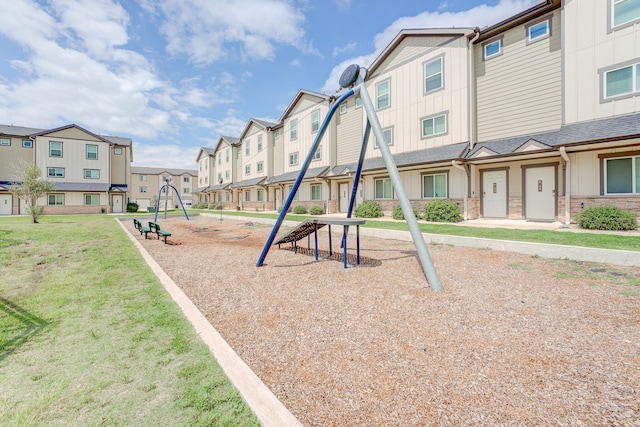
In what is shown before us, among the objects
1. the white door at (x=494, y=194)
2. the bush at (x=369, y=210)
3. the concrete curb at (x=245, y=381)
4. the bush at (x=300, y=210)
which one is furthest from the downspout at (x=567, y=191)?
the bush at (x=300, y=210)

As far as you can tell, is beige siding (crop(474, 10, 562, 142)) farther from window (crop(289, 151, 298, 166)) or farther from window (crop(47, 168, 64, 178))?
window (crop(47, 168, 64, 178))

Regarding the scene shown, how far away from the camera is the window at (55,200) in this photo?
37531 millimetres

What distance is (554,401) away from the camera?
99.1 inches

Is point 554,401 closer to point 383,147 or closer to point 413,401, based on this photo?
point 413,401

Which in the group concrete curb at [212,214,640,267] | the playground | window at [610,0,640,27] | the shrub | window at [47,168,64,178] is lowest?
the playground

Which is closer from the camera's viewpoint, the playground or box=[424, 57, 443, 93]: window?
the playground

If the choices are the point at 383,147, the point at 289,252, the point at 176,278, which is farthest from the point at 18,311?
the point at 383,147

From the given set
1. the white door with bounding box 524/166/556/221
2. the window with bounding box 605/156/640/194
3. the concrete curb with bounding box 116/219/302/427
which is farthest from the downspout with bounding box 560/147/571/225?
the concrete curb with bounding box 116/219/302/427

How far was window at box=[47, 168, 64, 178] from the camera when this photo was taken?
1501 inches

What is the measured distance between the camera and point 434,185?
60.5 ft

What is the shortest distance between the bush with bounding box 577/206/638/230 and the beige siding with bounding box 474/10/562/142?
478 centimetres

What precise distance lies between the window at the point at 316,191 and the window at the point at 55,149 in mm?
36450

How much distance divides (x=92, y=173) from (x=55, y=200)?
5.55 meters

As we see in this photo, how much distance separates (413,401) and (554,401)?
123 centimetres
